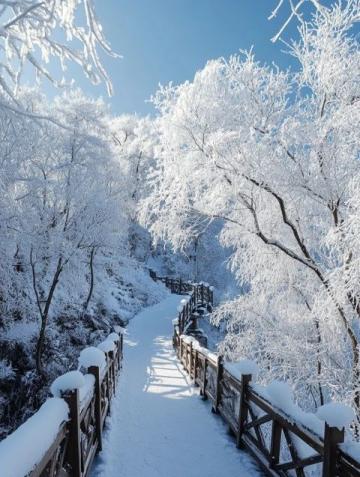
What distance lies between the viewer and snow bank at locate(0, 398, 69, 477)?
7.11 feet

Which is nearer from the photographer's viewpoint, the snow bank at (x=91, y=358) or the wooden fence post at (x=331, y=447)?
the wooden fence post at (x=331, y=447)

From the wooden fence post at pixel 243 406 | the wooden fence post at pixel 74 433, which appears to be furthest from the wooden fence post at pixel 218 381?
the wooden fence post at pixel 74 433

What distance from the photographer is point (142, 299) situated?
27.6 metres

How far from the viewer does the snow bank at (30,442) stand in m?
2.17

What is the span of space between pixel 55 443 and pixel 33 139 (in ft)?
40.7

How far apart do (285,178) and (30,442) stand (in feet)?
18.4

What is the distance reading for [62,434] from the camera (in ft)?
11.0

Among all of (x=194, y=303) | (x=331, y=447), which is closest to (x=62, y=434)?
(x=331, y=447)

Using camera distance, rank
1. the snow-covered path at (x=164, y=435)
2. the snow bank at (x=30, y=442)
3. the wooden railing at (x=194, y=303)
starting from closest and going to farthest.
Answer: the snow bank at (x=30, y=442) < the snow-covered path at (x=164, y=435) < the wooden railing at (x=194, y=303)

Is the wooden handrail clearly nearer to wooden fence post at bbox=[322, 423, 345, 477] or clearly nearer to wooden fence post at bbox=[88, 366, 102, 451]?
wooden fence post at bbox=[88, 366, 102, 451]

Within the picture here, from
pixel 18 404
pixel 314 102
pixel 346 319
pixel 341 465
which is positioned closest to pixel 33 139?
pixel 18 404

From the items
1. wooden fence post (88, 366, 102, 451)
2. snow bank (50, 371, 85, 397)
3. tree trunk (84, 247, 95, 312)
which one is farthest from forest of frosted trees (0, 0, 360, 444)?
tree trunk (84, 247, 95, 312)

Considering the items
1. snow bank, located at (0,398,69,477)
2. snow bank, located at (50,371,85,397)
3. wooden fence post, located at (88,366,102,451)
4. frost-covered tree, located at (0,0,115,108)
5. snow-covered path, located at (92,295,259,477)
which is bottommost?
snow-covered path, located at (92,295,259,477)

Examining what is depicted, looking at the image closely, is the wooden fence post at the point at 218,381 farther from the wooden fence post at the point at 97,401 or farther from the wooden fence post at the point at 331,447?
the wooden fence post at the point at 331,447
